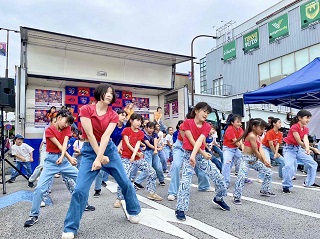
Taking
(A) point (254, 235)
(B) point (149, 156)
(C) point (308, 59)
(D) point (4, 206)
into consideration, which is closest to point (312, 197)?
(A) point (254, 235)

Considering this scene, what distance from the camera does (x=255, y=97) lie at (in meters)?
8.78

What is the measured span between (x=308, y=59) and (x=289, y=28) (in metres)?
2.87

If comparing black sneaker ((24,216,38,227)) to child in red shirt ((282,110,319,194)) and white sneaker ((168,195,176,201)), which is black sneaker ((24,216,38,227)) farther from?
child in red shirt ((282,110,319,194))

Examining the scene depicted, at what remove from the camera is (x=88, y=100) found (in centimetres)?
1141

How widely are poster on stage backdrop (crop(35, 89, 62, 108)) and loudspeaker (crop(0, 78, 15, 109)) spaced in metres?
4.24

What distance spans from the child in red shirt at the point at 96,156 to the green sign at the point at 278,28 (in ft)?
68.8

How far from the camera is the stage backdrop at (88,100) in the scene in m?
Answer: 11.0

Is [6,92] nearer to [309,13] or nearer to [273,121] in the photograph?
[273,121]

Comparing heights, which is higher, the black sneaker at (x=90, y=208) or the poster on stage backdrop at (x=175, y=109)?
the poster on stage backdrop at (x=175, y=109)

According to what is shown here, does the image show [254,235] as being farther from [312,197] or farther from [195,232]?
[312,197]

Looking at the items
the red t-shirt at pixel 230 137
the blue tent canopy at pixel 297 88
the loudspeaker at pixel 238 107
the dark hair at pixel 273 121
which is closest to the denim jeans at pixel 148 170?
the red t-shirt at pixel 230 137

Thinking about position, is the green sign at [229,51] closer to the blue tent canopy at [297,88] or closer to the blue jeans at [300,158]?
the blue tent canopy at [297,88]

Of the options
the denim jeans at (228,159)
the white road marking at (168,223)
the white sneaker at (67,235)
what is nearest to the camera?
the white sneaker at (67,235)

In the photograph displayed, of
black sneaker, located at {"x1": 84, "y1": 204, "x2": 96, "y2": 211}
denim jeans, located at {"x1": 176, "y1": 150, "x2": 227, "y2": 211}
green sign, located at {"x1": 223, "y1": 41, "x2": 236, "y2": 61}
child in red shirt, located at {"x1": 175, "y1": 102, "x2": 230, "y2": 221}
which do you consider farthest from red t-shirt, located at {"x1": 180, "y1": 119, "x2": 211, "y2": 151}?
green sign, located at {"x1": 223, "y1": 41, "x2": 236, "y2": 61}
